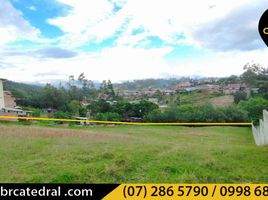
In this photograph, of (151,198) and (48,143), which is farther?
(48,143)

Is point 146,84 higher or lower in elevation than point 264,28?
higher

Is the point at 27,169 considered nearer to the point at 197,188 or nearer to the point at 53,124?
the point at 197,188

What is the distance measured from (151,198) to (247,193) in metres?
0.73

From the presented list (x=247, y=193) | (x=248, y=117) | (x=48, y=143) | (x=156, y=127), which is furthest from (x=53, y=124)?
(x=247, y=193)

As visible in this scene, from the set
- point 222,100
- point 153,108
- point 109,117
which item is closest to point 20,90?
point 109,117

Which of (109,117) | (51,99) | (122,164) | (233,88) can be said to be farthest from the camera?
(233,88)

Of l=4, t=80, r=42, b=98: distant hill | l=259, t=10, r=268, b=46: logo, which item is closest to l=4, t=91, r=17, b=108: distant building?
l=4, t=80, r=42, b=98: distant hill

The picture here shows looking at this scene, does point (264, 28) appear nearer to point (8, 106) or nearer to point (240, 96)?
point (8, 106)

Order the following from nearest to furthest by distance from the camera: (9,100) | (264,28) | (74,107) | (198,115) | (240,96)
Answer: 1. (264,28)
2. (198,115)
3. (74,107)
4. (9,100)
5. (240,96)

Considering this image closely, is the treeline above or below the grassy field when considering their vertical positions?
above

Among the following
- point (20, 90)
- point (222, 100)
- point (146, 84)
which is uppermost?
point (146, 84)

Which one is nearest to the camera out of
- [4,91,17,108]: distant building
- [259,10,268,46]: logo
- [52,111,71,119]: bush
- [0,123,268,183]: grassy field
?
[259,10,268,46]: logo

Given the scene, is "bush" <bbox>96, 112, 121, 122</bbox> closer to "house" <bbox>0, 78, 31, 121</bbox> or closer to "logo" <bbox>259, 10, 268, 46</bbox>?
"house" <bbox>0, 78, 31, 121</bbox>

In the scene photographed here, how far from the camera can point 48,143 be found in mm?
4227
